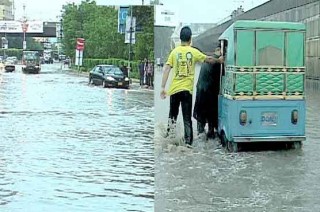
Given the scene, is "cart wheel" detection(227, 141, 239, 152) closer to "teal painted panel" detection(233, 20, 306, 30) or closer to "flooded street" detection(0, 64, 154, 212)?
"flooded street" detection(0, 64, 154, 212)

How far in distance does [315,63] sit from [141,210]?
23.8m

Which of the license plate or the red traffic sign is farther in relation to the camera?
the license plate

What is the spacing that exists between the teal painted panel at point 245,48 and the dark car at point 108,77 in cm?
189

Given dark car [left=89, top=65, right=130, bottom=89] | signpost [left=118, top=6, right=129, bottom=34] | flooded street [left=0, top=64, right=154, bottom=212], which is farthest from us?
dark car [left=89, top=65, right=130, bottom=89]

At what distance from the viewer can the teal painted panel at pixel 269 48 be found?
956 cm

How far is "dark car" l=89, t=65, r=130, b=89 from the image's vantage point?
793 centimetres

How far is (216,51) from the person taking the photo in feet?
34.0

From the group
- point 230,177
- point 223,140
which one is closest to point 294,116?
point 223,140

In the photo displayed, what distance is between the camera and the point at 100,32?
7824mm

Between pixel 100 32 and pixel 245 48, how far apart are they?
2.47 m

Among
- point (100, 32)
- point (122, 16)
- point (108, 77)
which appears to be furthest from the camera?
point (108, 77)

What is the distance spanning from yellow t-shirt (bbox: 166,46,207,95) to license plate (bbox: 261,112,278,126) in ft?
3.52

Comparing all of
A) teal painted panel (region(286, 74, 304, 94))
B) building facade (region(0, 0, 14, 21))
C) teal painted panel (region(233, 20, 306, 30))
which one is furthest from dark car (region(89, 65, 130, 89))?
teal painted panel (region(286, 74, 304, 94))

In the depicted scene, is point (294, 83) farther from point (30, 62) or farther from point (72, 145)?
point (30, 62)
